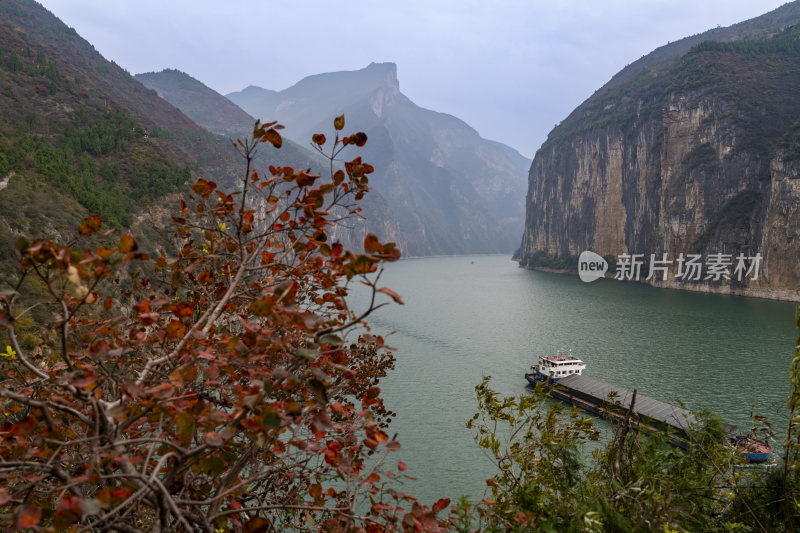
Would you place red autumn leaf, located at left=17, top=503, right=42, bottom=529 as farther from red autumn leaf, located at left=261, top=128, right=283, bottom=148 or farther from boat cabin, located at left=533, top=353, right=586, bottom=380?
boat cabin, located at left=533, top=353, right=586, bottom=380

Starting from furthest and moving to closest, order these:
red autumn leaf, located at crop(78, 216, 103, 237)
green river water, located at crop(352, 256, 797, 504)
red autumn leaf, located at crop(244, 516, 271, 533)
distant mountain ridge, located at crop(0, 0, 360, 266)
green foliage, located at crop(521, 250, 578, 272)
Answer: green foliage, located at crop(521, 250, 578, 272) → distant mountain ridge, located at crop(0, 0, 360, 266) → green river water, located at crop(352, 256, 797, 504) → red autumn leaf, located at crop(244, 516, 271, 533) → red autumn leaf, located at crop(78, 216, 103, 237)

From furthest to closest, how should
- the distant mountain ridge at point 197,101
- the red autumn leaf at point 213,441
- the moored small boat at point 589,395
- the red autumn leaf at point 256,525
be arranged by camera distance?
1. the distant mountain ridge at point 197,101
2. the moored small boat at point 589,395
3. the red autumn leaf at point 256,525
4. the red autumn leaf at point 213,441

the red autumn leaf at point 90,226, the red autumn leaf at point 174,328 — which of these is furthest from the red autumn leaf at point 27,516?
the red autumn leaf at point 90,226

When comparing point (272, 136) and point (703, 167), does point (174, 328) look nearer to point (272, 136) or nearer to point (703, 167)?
point (272, 136)

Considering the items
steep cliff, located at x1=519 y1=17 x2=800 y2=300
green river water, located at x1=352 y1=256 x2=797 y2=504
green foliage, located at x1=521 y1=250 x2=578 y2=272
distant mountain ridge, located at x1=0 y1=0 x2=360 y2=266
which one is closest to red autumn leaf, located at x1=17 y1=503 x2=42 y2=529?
green river water, located at x1=352 y1=256 x2=797 y2=504

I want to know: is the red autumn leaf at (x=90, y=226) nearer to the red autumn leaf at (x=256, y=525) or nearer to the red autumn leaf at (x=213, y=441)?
the red autumn leaf at (x=213, y=441)

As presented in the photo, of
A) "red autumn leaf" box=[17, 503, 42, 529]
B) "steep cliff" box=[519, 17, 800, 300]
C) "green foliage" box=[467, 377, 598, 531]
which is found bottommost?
"green foliage" box=[467, 377, 598, 531]
